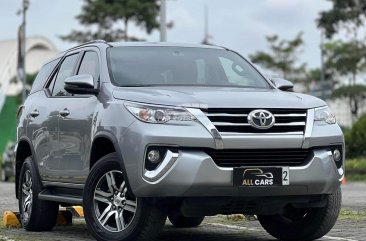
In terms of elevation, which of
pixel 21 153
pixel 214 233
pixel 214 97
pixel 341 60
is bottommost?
pixel 341 60

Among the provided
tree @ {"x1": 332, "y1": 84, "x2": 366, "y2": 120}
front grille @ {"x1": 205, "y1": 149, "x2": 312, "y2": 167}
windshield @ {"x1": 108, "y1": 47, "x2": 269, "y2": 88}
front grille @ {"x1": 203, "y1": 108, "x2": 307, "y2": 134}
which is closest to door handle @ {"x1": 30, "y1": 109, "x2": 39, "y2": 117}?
windshield @ {"x1": 108, "y1": 47, "x2": 269, "y2": 88}

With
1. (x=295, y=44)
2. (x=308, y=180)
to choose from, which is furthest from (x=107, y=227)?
(x=295, y=44)

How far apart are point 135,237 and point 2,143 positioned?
44272 millimetres

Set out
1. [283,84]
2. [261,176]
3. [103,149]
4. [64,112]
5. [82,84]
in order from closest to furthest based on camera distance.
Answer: [261,176] < [103,149] < [82,84] < [283,84] < [64,112]

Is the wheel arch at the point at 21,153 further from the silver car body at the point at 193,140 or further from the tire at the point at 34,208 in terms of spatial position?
the silver car body at the point at 193,140

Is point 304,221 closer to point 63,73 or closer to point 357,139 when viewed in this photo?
point 63,73

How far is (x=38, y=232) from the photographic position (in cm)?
940

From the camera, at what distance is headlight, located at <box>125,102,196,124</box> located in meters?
7.04

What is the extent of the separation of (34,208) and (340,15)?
3440 centimetres

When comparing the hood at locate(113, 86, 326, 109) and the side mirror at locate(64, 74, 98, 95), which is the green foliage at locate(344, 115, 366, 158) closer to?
the hood at locate(113, 86, 326, 109)

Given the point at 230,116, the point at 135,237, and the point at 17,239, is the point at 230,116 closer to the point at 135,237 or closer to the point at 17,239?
the point at 135,237

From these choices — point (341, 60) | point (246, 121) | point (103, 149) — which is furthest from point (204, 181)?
point (341, 60)

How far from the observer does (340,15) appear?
42062mm

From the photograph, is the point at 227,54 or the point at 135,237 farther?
the point at 227,54
